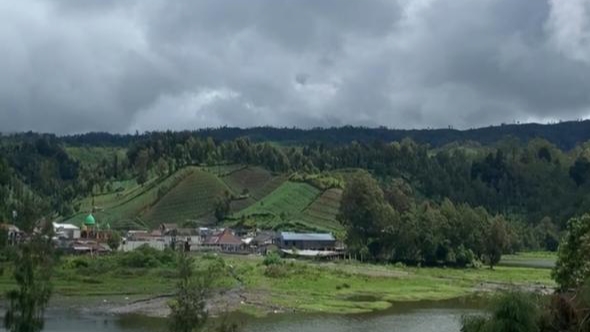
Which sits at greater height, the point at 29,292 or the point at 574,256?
the point at 574,256

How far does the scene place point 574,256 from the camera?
210 feet

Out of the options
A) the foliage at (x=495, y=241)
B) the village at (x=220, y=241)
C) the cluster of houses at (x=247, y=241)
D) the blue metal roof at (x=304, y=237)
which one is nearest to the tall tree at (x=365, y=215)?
the village at (x=220, y=241)

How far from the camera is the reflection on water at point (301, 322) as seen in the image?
2923 inches

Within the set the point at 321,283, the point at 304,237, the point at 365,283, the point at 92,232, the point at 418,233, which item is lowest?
the point at 365,283

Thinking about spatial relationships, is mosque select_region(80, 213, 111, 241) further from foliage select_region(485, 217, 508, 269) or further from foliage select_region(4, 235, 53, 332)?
foliage select_region(4, 235, 53, 332)

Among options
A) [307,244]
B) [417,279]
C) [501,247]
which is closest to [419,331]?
[417,279]

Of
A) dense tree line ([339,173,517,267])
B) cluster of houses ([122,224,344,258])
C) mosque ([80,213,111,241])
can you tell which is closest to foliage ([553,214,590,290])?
dense tree line ([339,173,517,267])

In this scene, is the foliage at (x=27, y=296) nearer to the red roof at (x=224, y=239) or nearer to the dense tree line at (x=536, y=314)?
the dense tree line at (x=536, y=314)

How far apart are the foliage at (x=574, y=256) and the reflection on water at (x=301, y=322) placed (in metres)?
9.91

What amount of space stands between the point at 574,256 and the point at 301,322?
1039 inches

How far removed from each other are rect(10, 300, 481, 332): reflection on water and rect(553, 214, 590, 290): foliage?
9.91 metres

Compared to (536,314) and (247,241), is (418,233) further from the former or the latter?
(536,314)

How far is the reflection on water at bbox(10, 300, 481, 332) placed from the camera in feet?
244

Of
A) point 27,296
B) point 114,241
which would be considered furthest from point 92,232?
point 27,296
